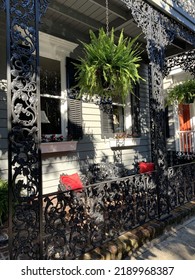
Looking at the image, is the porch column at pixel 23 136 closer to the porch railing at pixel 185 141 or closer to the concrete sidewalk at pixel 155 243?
the concrete sidewalk at pixel 155 243

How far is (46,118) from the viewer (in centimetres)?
441

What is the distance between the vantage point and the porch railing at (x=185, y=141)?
7.86 m

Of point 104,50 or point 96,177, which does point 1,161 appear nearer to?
point 96,177

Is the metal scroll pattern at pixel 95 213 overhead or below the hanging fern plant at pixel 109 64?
below

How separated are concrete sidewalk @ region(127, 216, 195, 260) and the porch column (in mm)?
1335

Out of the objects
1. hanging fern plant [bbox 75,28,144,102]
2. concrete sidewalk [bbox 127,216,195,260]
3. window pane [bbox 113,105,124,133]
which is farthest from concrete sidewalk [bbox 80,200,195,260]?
window pane [bbox 113,105,124,133]

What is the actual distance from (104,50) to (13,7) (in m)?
1.09

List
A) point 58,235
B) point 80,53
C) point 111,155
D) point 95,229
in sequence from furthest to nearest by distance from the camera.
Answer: point 111,155, point 80,53, point 95,229, point 58,235

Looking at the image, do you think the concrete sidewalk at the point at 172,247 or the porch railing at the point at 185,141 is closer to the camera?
the concrete sidewalk at the point at 172,247

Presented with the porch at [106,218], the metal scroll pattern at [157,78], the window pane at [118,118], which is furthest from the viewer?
the window pane at [118,118]

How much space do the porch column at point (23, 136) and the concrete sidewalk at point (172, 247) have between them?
52.5 inches

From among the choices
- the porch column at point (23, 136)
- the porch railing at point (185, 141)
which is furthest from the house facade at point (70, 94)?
the porch railing at point (185, 141)
